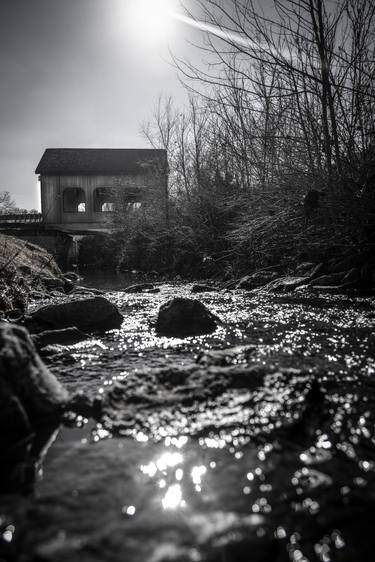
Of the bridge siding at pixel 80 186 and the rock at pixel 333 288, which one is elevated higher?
the bridge siding at pixel 80 186

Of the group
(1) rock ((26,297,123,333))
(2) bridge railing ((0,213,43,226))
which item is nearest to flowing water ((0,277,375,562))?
(1) rock ((26,297,123,333))

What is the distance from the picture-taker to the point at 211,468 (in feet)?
4.49

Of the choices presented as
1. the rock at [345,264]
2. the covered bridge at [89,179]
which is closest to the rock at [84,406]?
the rock at [345,264]

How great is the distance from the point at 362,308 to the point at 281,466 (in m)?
3.69

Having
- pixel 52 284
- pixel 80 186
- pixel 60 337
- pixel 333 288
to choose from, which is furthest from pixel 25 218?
pixel 60 337

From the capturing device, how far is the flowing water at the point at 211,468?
101 centimetres

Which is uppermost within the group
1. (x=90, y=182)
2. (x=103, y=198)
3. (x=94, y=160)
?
(x=94, y=160)

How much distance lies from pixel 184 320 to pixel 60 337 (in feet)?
3.87

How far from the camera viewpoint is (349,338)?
10.4 ft

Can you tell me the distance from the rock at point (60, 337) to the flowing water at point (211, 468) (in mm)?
610

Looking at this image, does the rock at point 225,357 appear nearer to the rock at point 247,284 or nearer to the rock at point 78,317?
the rock at point 78,317

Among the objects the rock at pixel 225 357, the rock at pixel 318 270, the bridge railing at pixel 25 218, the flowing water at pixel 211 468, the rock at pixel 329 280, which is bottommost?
the flowing water at pixel 211 468

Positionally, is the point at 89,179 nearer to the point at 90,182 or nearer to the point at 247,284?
the point at 90,182

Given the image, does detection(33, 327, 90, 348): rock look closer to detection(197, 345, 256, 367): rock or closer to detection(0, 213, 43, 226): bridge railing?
detection(197, 345, 256, 367): rock
